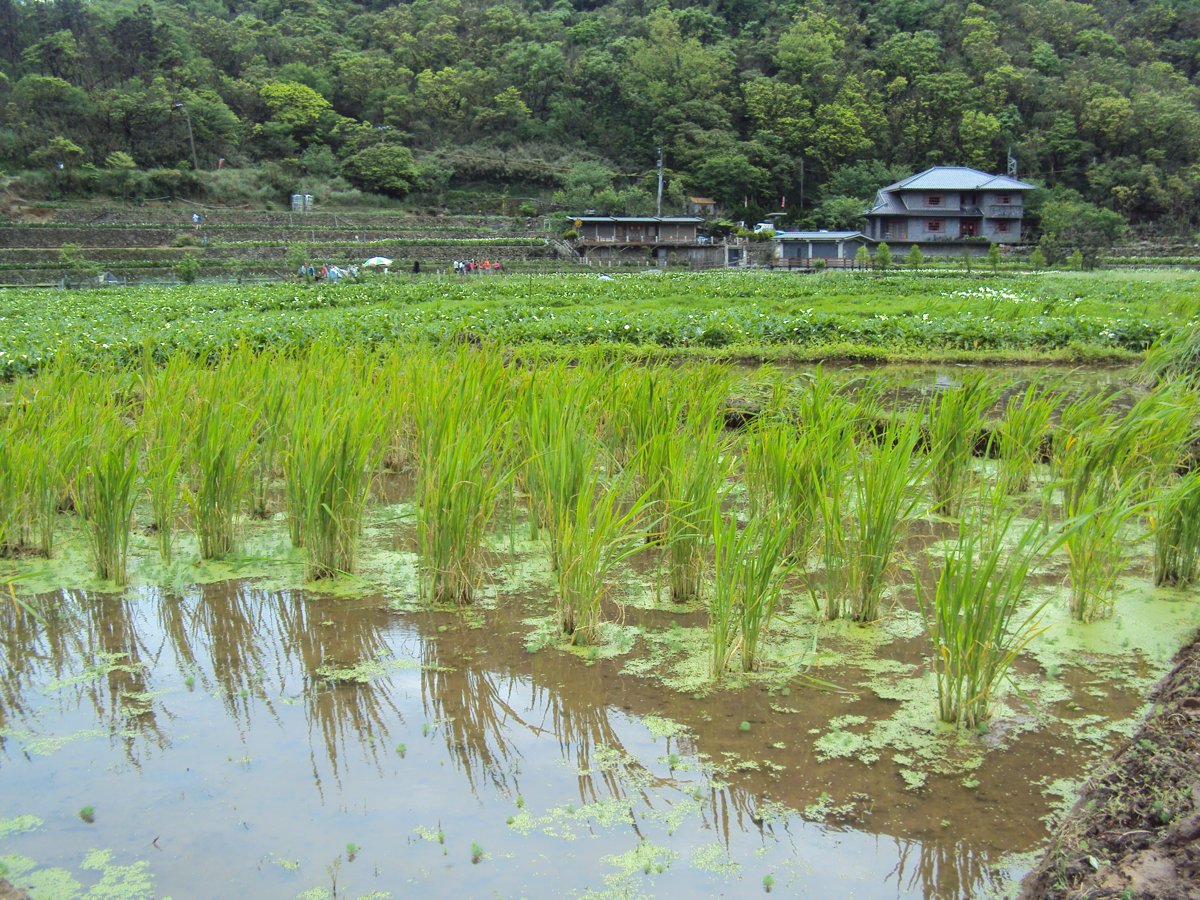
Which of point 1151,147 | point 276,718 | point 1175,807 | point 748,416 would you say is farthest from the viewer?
point 1151,147

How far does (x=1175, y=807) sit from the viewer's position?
2.11 metres

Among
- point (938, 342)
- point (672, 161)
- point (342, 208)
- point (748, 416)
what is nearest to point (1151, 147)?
point (672, 161)

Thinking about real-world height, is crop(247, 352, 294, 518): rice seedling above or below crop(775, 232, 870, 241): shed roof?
below

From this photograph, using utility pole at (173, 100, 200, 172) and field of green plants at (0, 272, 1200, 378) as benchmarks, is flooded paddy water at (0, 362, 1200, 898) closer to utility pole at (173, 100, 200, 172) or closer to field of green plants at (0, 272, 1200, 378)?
field of green plants at (0, 272, 1200, 378)

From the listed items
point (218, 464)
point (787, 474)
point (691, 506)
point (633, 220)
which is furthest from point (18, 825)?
point (633, 220)

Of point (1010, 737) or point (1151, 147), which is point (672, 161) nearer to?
point (1151, 147)

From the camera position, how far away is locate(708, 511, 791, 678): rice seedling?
3.06 metres

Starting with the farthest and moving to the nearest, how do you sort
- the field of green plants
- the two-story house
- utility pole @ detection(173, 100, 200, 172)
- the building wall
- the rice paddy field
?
utility pole @ detection(173, 100, 200, 172), the building wall, the two-story house, the field of green plants, the rice paddy field

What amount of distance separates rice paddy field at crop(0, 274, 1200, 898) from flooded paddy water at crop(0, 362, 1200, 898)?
0.04 ft

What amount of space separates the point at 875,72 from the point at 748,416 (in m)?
69.4

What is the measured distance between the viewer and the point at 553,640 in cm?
359

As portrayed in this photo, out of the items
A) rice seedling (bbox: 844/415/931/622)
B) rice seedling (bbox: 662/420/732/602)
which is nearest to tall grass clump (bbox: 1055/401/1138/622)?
rice seedling (bbox: 844/415/931/622)

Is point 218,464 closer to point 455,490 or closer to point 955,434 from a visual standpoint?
point 455,490

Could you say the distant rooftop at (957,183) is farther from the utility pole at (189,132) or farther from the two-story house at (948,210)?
the utility pole at (189,132)
